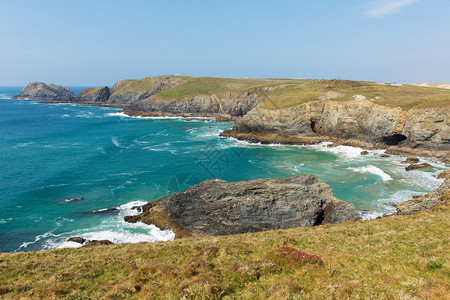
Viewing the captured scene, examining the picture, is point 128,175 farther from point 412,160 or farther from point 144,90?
point 144,90

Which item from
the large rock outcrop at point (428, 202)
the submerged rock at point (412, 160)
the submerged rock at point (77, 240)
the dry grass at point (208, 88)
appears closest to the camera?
the large rock outcrop at point (428, 202)

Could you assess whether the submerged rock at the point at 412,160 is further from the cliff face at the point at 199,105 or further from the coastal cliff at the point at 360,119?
the cliff face at the point at 199,105

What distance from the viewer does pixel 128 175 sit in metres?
52.2

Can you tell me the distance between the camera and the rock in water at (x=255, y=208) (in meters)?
30.0

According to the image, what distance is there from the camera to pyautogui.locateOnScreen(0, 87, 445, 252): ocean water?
34.5m

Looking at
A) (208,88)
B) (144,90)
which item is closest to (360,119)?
(208,88)

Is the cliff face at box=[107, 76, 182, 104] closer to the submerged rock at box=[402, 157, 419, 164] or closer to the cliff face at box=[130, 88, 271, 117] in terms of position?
the cliff face at box=[130, 88, 271, 117]

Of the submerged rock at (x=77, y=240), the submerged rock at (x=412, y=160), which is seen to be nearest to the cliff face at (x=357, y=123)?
the submerged rock at (x=412, y=160)

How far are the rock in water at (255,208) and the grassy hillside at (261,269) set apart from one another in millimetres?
8421

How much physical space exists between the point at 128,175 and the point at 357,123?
206 ft

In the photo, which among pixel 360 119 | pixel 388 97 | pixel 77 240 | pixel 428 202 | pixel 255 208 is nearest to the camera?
pixel 428 202

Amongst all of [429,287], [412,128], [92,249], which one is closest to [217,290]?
[429,287]

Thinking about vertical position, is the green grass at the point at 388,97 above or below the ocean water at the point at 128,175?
above

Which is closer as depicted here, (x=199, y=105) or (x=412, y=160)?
(x=412, y=160)
